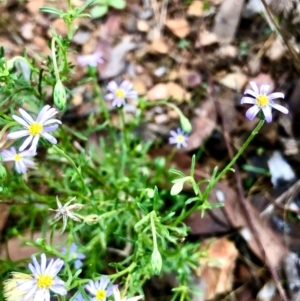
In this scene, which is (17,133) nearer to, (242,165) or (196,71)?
(242,165)

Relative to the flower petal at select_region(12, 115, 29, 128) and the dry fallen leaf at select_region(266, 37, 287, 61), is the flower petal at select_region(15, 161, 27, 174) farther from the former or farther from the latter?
the dry fallen leaf at select_region(266, 37, 287, 61)

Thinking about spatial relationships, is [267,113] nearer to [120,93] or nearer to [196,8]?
[120,93]

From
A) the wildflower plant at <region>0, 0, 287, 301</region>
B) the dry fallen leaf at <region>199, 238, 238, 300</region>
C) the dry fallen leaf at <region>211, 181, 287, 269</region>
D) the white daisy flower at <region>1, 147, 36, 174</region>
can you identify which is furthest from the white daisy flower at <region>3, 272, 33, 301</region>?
the dry fallen leaf at <region>211, 181, 287, 269</region>

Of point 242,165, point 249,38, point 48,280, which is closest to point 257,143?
point 242,165

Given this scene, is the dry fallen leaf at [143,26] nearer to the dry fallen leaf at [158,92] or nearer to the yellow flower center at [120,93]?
the dry fallen leaf at [158,92]

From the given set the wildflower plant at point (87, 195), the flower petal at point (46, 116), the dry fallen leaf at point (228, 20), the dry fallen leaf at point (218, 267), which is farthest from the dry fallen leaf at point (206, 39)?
the flower petal at point (46, 116)
